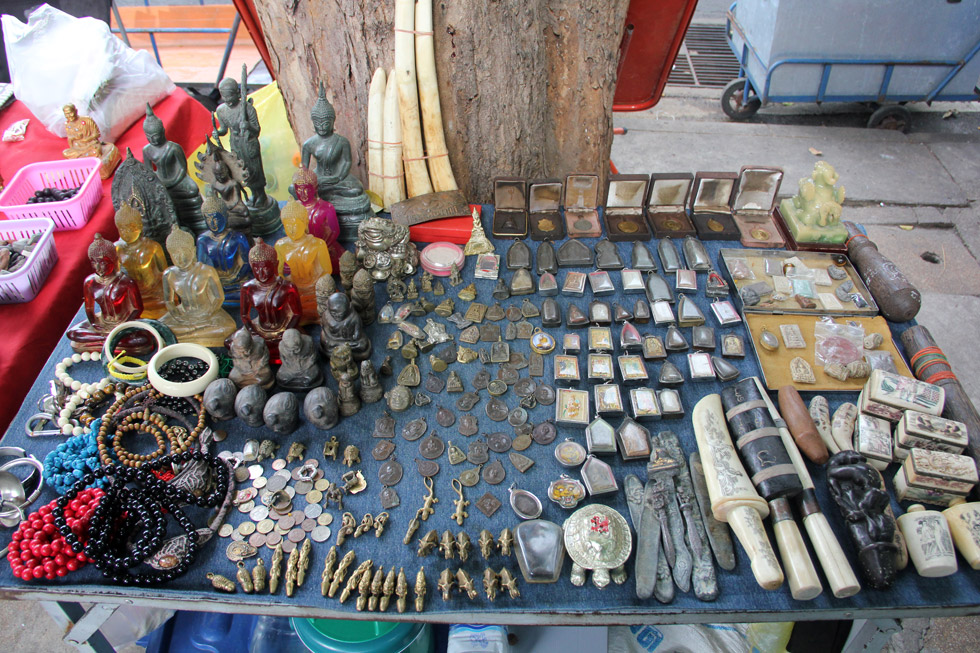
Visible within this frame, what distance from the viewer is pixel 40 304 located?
2.71m

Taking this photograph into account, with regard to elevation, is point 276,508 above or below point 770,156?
above

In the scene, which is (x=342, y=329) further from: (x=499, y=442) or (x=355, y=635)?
(x=355, y=635)

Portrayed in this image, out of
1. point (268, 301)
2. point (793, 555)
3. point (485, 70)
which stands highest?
point (485, 70)

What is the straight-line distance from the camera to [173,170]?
2701 millimetres

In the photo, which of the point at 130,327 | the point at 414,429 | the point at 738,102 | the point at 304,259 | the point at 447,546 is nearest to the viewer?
the point at 447,546

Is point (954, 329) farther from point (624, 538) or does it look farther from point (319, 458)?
point (319, 458)

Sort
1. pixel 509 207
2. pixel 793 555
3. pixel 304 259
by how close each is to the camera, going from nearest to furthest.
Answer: pixel 793 555
pixel 304 259
pixel 509 207

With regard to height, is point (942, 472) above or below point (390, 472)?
above

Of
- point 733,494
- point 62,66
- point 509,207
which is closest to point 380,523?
point 733,494

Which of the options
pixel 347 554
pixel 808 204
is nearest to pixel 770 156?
pixel 808 204

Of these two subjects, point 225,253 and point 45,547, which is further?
point 225,253

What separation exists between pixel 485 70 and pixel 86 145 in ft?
8.18

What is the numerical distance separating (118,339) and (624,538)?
2.01 meters

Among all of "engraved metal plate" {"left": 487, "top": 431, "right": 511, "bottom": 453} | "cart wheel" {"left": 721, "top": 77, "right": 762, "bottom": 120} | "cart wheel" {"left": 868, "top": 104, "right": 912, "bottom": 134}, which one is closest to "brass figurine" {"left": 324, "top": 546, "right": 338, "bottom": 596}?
"engraved metal plate" {"left": 487, "top": 431, "right": 511, "bottom": 453}
